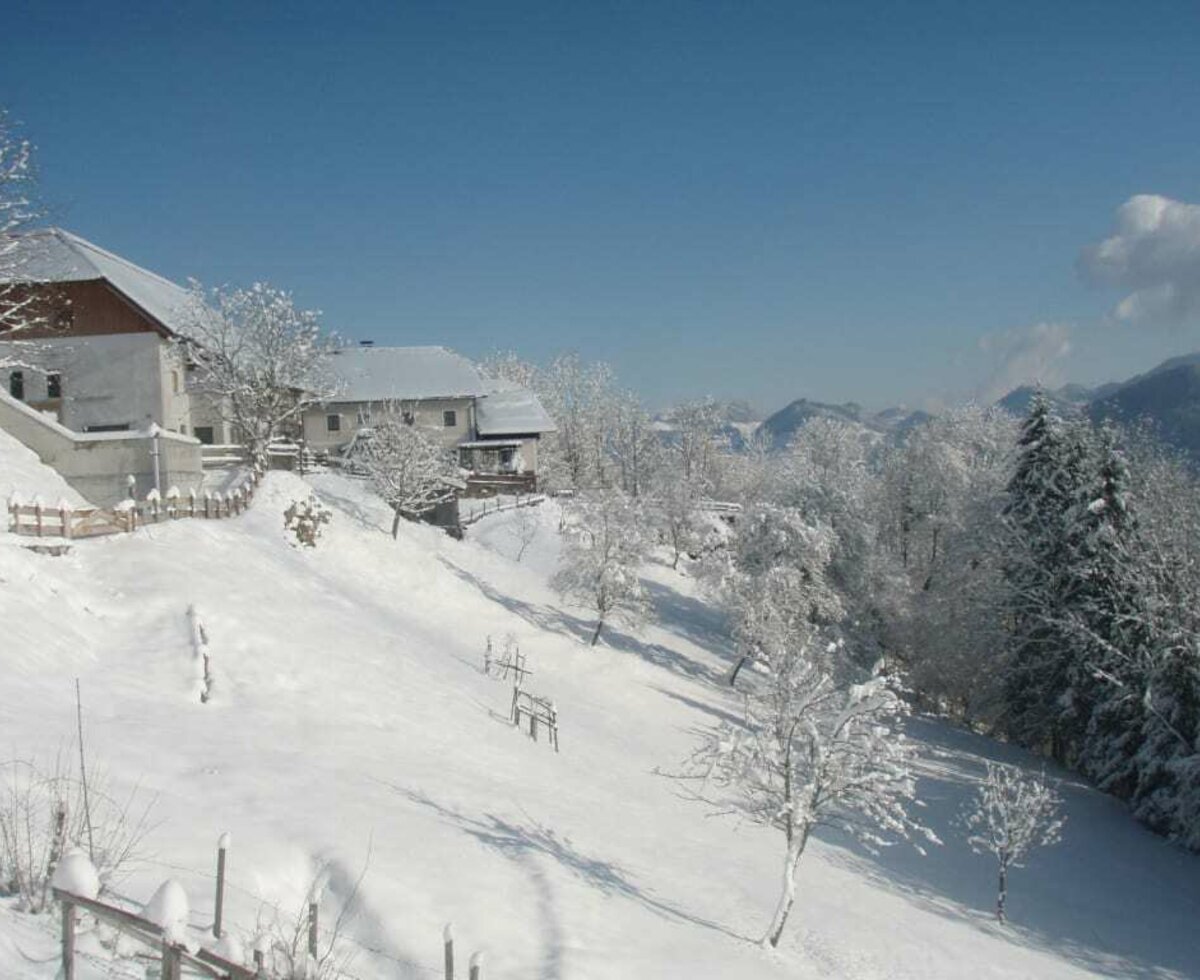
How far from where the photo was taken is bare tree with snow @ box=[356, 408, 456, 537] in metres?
36.3

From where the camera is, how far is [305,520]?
98.5ft

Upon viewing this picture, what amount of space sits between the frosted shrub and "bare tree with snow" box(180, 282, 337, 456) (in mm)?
4439

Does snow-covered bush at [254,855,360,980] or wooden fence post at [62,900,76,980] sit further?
snow-covered bush at [254,855,360,980]

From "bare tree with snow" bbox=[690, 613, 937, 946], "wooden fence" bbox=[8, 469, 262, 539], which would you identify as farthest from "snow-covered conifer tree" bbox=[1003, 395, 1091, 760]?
"wooden fence" bbox=[8, 469, 262, 539]

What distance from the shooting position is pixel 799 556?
1492 inches

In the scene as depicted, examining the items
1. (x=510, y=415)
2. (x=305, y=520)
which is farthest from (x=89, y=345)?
(x=510, y=415)

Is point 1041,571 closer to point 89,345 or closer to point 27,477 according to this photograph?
point 27,477

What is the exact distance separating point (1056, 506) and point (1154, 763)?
1060 centimetres

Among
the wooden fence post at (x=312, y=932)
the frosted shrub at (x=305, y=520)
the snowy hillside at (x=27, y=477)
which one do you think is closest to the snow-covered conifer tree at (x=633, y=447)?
the frosted shrub at (x=305, y=520)

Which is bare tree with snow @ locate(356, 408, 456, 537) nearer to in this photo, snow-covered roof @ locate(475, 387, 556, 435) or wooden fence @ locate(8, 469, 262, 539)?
wooden fence @ locate(8, 469, 262, 539)

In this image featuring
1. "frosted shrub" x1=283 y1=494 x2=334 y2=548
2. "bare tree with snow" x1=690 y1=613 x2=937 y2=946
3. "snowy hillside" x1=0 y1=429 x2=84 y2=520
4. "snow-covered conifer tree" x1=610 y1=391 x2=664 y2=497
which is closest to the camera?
"bare tree with snow" x1=690 y1=613 x2=937 y2=946

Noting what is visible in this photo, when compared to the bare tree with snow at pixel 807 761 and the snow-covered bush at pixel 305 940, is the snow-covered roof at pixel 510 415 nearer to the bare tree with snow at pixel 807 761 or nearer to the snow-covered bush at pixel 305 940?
the bare tree with snow at pixel 807 761

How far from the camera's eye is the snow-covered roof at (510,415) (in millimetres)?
55000

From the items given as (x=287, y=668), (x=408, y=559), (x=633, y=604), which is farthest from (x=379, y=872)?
(x=633, y=604)
